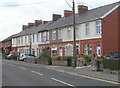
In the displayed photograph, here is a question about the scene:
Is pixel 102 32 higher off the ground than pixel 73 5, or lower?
lower

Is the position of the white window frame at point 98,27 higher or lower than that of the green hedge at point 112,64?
higher

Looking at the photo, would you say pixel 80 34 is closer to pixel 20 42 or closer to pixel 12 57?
pixel 12 57

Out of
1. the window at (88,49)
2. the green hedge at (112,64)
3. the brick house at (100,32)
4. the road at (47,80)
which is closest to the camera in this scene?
the road at (47,80)

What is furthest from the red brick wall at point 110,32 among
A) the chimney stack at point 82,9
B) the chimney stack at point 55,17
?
the chimney stack at point 55,17

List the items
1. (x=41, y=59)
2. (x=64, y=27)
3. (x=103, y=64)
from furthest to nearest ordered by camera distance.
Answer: (x=64, y=27) → (x=41, y=59) → (x=103, y=64)

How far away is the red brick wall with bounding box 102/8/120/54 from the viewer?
3394 centimetres

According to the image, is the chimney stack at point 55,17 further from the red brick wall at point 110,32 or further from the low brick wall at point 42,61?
the red brick wall at point 110,32

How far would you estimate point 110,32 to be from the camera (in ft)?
114

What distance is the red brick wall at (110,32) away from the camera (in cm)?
3394

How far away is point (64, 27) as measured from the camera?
141 feet

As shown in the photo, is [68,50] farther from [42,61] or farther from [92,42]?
[92,42]

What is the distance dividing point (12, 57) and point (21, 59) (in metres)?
8.82

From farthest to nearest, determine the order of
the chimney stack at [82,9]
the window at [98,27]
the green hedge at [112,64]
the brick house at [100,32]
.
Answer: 1. the chimney stack at [82,9]
2. the window at [98,27]
3. the brick house at [100,32]
4. the green hedge at [112,64]

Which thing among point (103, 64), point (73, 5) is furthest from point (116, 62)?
point (73, 5)
